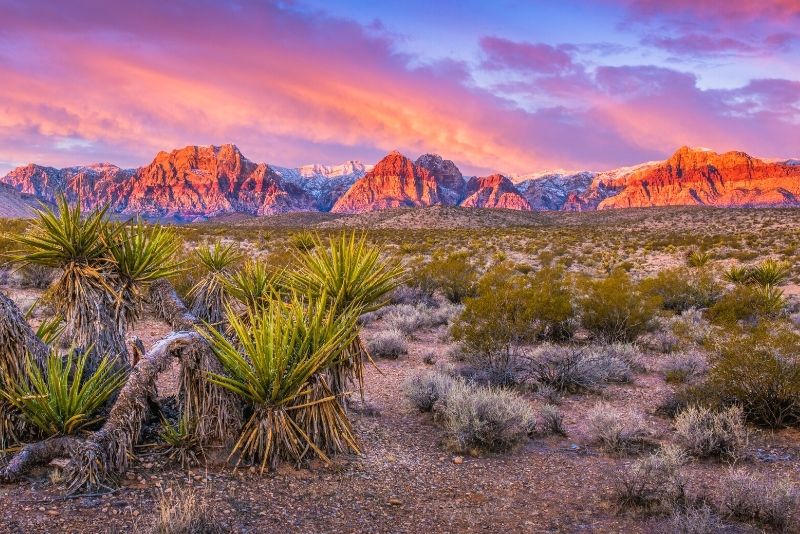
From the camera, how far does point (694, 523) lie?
4281mm

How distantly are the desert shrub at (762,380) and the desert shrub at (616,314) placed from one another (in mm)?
4365

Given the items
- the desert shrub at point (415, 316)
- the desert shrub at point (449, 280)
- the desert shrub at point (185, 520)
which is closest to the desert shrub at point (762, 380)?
the desert shrub at point (185, 520)

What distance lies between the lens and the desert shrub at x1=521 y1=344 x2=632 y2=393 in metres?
8.98

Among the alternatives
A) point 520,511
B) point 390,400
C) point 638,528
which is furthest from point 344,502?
point 390,400

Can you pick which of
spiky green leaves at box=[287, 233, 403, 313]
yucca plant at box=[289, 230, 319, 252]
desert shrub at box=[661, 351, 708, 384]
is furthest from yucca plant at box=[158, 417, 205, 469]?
desert shrub at box=[661, 351, 708, 384]

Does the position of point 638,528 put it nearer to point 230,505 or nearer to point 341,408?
point 341,408

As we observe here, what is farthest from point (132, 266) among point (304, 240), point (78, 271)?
point (304, 240)

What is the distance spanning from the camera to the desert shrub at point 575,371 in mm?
8977

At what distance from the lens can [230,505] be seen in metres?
4.57

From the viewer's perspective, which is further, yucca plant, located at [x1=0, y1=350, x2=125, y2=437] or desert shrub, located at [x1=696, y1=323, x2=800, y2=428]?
desert shrub, located at [x1=696, y1=323, x2=800, y2=428]

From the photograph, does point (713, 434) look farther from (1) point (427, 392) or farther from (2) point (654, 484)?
(1) point (427, 392)

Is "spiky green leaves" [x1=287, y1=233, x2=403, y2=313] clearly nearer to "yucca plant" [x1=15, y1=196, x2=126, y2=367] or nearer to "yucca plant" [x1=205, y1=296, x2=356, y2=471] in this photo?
"yucca plant" [x1=205, y1=296, x2=356, y2=471]

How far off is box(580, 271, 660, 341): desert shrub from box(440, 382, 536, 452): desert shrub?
570 centimetres

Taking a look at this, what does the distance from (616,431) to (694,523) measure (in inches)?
91.6
